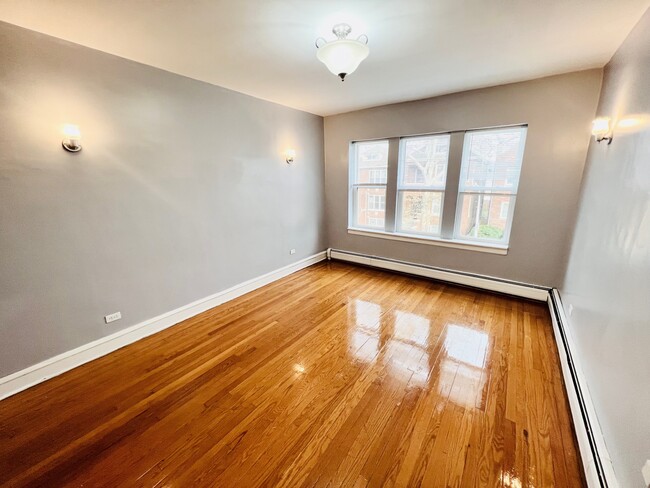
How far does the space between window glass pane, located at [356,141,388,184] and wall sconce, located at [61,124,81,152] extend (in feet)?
11.8

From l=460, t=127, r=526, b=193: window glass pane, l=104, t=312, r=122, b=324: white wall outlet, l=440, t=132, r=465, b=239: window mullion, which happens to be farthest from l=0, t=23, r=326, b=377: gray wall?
l=460, t=127, r=526, b=193: window glass pane

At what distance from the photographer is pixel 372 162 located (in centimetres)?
442

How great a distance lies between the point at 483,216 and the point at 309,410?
10.6ft

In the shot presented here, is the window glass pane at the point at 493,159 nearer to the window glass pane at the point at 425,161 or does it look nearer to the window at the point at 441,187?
the window at the point at 441,187

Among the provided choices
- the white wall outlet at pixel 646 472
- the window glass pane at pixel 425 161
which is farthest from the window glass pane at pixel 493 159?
the white wall outlet at pixel 646 472

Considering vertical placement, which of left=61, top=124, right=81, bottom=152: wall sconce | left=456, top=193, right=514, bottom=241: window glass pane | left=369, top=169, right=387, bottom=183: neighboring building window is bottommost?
left=456, top=193, right=514, bottom=241: window glass pane

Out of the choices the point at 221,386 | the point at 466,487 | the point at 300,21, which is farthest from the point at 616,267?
the point at 221,386

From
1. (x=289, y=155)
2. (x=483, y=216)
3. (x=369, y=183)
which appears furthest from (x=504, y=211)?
(x=289, y=155)

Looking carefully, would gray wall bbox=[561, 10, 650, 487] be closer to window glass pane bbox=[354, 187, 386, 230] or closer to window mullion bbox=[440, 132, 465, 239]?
window mullion bbox=[440, 132, 465, 239]

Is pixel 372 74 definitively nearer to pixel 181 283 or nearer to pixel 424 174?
pixel 424 174

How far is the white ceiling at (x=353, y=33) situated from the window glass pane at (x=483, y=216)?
4.49 feet

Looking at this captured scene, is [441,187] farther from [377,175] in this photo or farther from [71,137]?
[71,137]

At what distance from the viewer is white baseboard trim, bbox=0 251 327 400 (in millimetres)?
2014

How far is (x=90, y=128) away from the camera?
219cm
